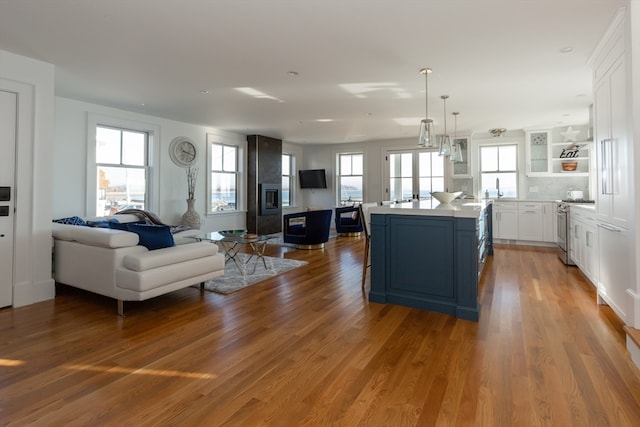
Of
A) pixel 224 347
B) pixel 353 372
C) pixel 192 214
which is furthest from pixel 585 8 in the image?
pixel 192 214

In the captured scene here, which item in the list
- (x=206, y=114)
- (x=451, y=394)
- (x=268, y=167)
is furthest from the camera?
(x=268, y=167)

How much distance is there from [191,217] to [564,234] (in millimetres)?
6182

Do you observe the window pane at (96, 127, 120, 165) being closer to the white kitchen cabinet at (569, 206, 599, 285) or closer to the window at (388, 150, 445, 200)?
the window at (388, 150, 445, 200)

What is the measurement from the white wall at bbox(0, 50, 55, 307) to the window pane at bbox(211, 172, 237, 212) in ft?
12.9

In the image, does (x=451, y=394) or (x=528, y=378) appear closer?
(x=451, y=394)

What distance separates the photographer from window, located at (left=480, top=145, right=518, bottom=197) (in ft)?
24.9

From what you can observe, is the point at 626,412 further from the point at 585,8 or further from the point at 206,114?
the point at 206,114

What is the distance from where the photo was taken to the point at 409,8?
2551 millimetres

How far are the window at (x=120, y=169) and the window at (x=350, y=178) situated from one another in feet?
16.7

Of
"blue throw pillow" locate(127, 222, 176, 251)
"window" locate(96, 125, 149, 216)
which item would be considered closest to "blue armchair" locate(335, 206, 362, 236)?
"window" locate(96, 125, 149, 216)

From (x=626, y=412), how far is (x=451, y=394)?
0.81 meters

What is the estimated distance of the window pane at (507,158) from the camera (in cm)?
758

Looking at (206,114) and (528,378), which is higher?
(206,114)

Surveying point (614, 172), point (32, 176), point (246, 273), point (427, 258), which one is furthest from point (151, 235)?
point (614, 172)
